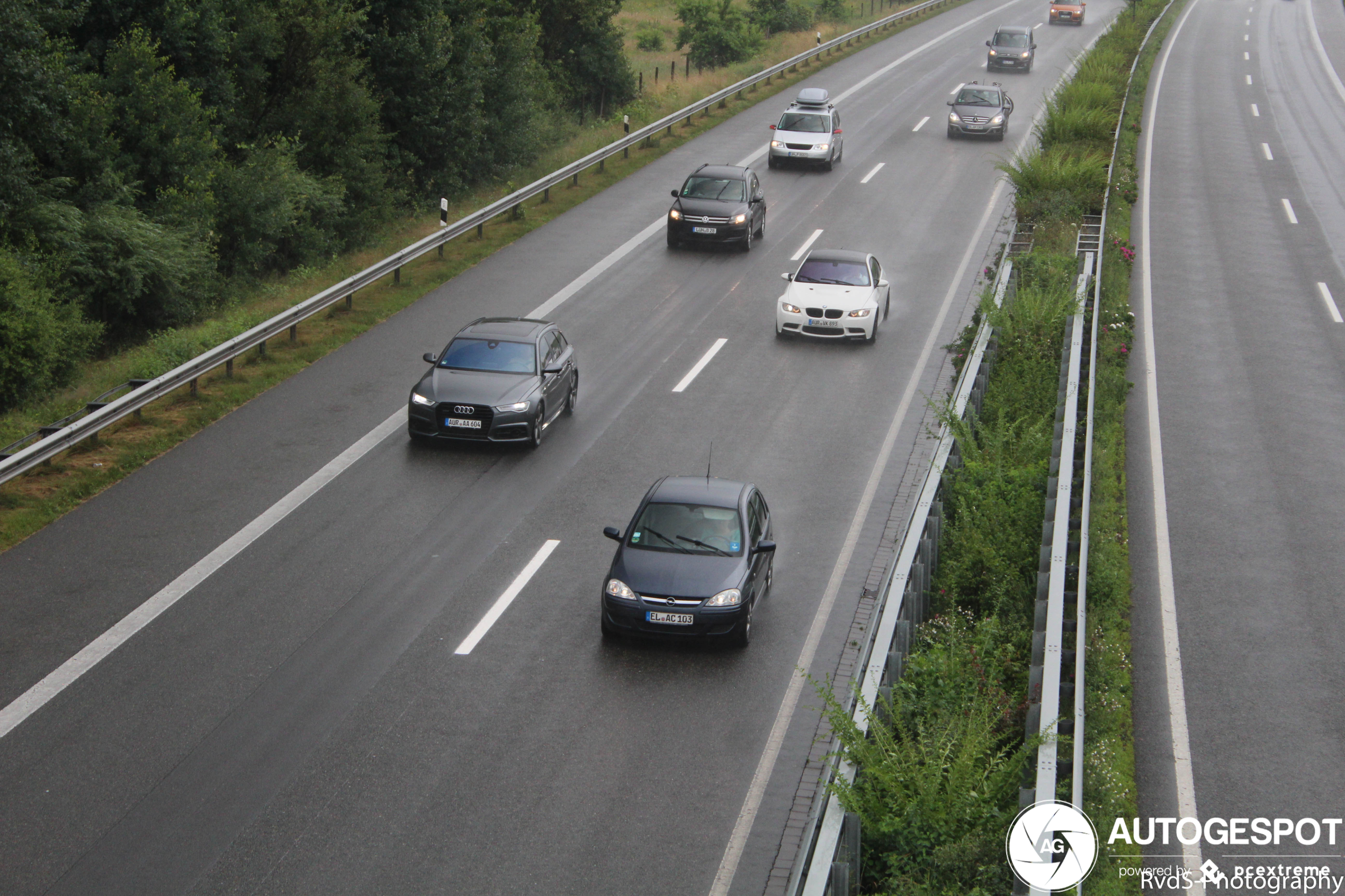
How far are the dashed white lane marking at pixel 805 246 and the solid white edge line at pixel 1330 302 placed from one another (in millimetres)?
10616

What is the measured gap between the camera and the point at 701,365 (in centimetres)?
2181

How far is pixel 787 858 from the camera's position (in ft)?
32.5

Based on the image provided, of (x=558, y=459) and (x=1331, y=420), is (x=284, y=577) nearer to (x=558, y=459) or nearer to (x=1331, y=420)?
(x=558, y=459)

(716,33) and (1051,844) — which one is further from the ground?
(716,33)

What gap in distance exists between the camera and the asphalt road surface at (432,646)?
9.81 meters

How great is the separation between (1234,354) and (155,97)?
21.5 meters

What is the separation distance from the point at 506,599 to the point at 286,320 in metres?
9.74

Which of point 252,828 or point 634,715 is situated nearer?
point 252,828

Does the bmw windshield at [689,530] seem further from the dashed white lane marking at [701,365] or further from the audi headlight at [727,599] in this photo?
the dashed white lane marking at [701,365]

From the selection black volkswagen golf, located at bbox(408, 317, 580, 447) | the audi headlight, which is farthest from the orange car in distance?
the audi headlight

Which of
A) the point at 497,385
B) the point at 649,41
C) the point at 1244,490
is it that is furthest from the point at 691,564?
the point at 649,41

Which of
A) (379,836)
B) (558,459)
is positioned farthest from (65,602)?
(558,459)

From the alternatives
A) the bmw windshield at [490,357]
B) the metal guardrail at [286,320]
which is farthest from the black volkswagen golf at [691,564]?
the metal guardrail at [286,320]

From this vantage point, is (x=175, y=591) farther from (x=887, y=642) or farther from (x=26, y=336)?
(x=26, y=336)
